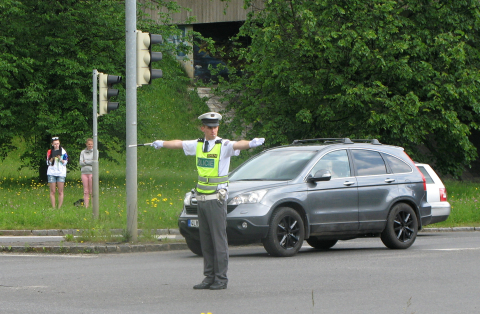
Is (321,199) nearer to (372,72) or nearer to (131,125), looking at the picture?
(131,125)

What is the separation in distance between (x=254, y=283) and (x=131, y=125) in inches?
192

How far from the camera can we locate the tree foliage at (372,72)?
2472cm

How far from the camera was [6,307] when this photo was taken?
7.00m

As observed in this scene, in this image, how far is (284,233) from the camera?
10867 millimetres

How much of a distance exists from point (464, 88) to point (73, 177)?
17.0 m

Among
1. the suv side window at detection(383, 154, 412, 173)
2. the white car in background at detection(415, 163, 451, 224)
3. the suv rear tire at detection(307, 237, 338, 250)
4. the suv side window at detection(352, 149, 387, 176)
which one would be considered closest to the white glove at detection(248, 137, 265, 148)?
the suv side window at detection(352, 149, 387, 176)

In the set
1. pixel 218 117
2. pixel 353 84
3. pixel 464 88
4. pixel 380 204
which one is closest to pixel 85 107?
pixel 353 84

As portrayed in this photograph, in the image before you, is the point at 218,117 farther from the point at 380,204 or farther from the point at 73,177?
the point at 73,177

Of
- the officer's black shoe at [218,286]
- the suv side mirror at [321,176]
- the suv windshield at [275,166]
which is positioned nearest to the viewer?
the officer's black shoe at [218,286]

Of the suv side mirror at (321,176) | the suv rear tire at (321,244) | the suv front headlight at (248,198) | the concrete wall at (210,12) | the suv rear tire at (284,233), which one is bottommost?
the suv rear tire at (321,244)

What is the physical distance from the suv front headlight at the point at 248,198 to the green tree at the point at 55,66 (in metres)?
16.6

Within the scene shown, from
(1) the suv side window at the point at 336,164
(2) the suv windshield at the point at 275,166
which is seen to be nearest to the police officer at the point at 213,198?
(2) the suv windshield at the point at 275,166

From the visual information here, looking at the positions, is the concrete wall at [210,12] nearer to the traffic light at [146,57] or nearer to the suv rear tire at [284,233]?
the traffic light at [146,57]

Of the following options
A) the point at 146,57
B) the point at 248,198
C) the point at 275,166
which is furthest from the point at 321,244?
the point at 146,57
